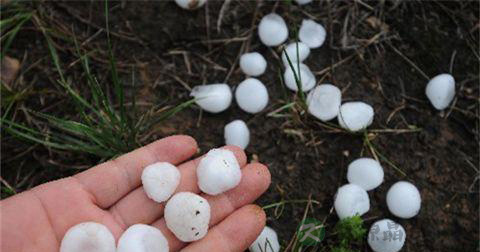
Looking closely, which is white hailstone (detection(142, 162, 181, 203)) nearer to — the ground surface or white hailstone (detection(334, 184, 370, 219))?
the ground surface

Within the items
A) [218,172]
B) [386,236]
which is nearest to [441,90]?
[386,236]

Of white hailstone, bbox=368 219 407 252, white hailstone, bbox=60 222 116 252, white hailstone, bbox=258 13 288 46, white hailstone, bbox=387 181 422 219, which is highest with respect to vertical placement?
white hailstone, bbox=258 13 288 46

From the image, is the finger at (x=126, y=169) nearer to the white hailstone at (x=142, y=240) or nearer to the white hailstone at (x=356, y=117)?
the white hailstone at (x=142, y=240)

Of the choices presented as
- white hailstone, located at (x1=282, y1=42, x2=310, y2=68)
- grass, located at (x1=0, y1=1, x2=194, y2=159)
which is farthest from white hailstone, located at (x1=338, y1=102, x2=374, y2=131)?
grass, located at (x1=0, y1=1, x2=194, y2=159)

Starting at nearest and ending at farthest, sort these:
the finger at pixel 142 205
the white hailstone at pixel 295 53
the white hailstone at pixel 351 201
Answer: the finger at pixel 142 205 < the white hailstone at pixel 351 201 < the white hailstone at pixel 295 53

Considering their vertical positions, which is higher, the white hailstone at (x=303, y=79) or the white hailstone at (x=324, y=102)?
the white hailstone at (x=303, y=79)

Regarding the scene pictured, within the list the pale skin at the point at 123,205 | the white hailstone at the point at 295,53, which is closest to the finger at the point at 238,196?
the pale skin at the point at 123,205
